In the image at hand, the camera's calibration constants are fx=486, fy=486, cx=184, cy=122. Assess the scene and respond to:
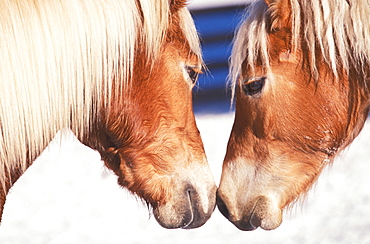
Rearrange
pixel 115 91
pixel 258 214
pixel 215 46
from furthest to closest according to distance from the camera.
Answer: pixel 215 46 → pixel 258 214 → pixel 115 91

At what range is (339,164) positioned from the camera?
2.22 meters

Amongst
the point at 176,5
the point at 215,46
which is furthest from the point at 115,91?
the point at 215,46

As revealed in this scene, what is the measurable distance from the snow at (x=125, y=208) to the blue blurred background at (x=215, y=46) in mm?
79

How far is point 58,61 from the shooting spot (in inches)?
46.3

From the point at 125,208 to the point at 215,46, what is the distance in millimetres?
810

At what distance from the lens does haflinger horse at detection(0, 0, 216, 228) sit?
115 cm

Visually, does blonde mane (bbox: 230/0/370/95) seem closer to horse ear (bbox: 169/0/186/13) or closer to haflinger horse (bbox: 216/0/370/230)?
haflinger horse (bbox: 216/0/370/230)

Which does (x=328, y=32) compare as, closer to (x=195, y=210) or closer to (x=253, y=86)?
(x=253, y=86)

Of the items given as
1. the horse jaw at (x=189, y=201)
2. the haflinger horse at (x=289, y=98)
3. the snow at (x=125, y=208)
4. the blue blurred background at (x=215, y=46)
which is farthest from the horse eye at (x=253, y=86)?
the snow at (x=125, y=208)

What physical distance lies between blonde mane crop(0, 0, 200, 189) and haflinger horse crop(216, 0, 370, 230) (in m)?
0.36

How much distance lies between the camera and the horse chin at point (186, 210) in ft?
4.73

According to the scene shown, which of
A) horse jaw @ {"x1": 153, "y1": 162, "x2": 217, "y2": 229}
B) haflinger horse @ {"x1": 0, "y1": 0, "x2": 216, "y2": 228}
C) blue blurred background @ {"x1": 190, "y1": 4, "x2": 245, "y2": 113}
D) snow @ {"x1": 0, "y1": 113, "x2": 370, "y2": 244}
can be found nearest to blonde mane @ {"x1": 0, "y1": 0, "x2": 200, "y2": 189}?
haflinger horse @ {"x1": 0, "y1": 0, "x2": 216, "y2": 228}

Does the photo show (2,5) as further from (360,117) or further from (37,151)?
(360,117)

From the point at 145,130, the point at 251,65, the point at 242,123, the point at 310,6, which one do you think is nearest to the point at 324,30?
the point at 310,6
